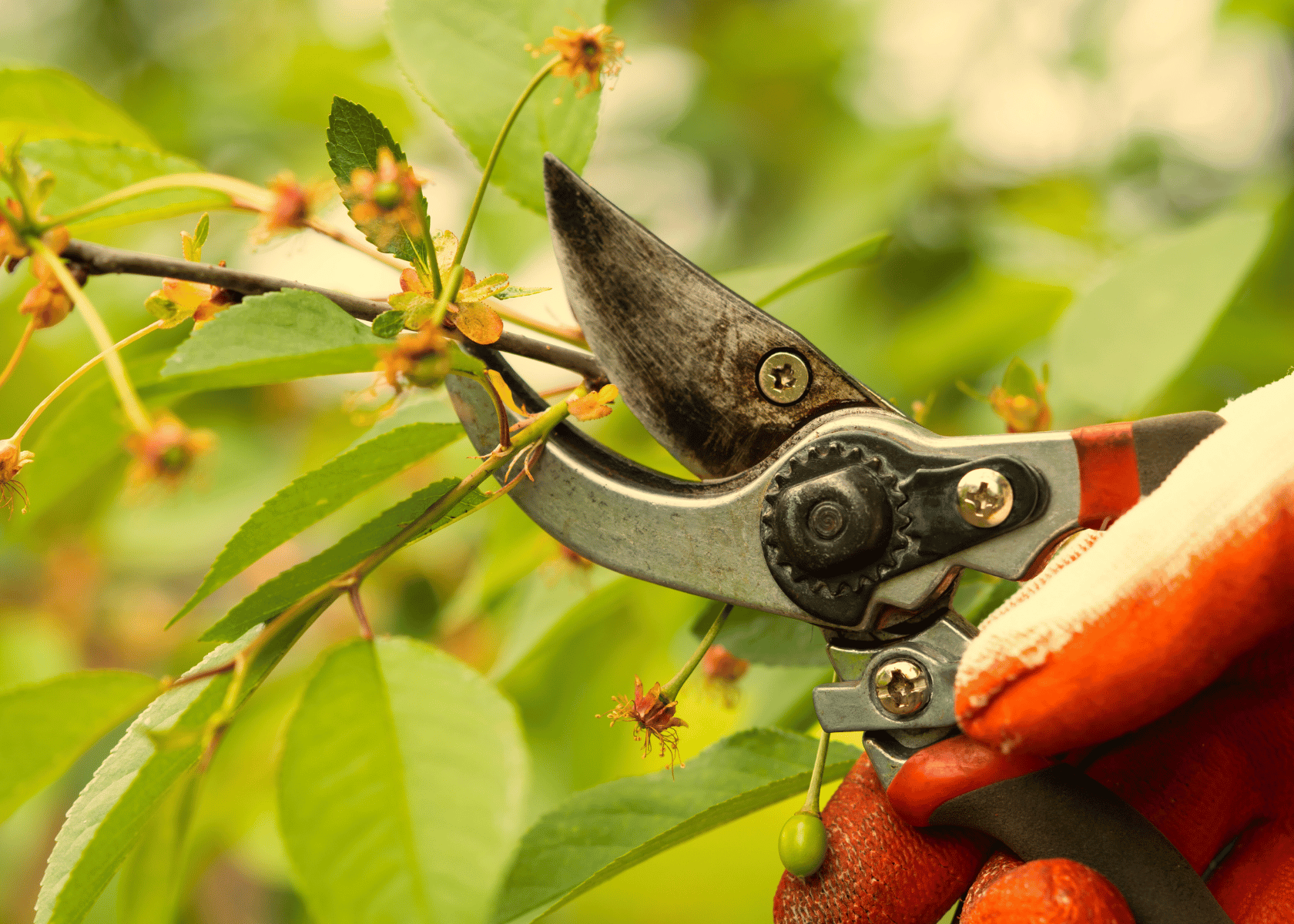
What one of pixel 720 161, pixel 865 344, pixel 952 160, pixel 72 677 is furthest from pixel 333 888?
pixel 720 161

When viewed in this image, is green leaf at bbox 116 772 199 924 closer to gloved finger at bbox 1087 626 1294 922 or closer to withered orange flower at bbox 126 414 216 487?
withered orange flower at bbox 126 414 216 487

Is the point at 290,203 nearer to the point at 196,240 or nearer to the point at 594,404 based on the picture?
the point at 196,240

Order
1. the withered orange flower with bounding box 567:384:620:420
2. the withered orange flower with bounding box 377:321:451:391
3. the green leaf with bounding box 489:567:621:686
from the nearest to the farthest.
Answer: the withered orange flower with bounding box 377:321:451:391
the withered orange flower with bounding box 567:384:620:420
the green leaf with bounding box 489:567:621:686

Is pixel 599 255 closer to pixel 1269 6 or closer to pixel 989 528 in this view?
pixel 989 528

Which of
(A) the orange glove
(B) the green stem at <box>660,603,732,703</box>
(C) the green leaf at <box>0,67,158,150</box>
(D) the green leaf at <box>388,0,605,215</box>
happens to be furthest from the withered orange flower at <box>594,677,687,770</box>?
(C) the green leaf at <box>0,67,158,150</box>

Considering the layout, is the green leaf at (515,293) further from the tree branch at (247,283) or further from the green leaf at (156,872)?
the green leaf at (156,872)

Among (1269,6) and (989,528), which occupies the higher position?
(1269,6)

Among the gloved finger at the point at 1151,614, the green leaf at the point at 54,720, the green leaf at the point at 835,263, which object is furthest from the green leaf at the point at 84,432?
the gloved finger at the point at 1151,614

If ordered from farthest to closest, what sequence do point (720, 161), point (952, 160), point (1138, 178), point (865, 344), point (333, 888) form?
point (720, 161) → point (1138, 178) → point (952, 160) → point (865, 344) → point (333, 888)
